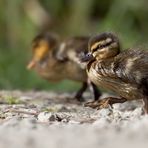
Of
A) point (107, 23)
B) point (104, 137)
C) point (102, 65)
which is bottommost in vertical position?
point (104, 137)

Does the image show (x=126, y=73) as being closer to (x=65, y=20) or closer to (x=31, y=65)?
(x=31, y=65)

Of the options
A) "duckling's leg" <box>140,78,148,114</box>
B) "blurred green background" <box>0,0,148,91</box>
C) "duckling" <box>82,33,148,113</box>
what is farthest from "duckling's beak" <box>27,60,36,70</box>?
"duckling's leg" <box>140,78,148,114</box>

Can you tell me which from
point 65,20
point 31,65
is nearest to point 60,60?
point 31,65

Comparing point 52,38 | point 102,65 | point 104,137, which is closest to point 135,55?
point 102,65

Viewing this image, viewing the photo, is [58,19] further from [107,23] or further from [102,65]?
[102,65]

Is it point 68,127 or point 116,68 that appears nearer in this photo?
point 68,127

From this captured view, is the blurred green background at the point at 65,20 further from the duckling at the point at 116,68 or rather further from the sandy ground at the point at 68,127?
the sandy ground at the point at 68,127
